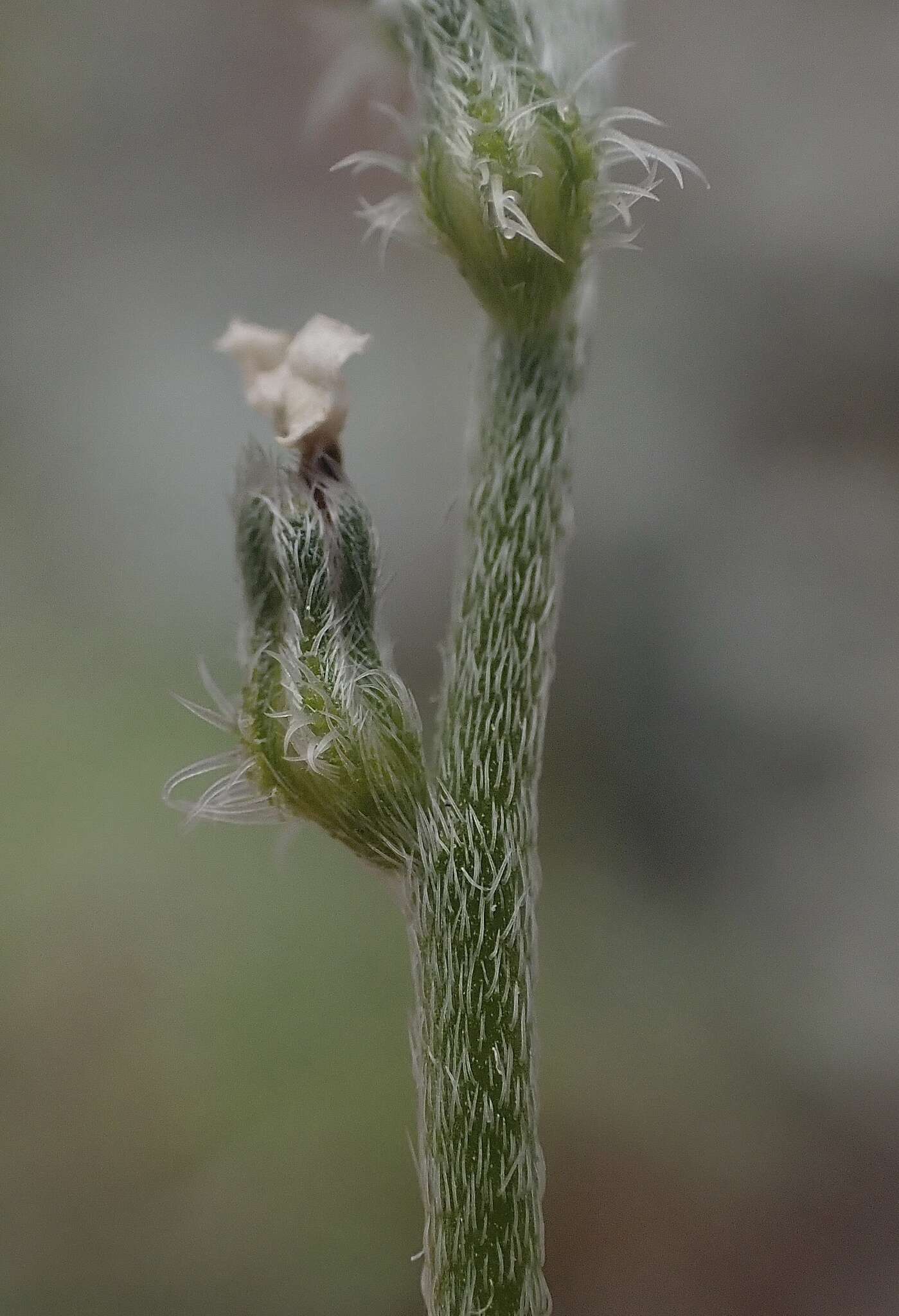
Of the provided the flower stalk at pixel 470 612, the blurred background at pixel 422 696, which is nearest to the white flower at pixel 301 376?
the flower stalk at pixel 470 612

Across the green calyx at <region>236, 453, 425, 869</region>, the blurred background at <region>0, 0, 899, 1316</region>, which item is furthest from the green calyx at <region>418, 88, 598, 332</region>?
the blurred background at <region>0, 0, 899, 1316</region>

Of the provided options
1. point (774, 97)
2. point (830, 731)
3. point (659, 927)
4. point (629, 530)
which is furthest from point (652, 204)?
point (659, 927)

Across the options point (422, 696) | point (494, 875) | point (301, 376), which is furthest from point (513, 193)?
point (422, 696)

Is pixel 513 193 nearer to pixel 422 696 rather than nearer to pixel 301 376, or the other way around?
pixel 301 376

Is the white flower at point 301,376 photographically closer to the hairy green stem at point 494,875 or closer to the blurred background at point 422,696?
the hairy green stem at point 494,875

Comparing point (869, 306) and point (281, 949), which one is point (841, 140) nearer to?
point (869, 306)

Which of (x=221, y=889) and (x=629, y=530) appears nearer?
(x=221, y=889)
